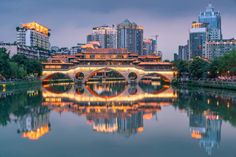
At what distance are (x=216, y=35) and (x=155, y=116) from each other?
170 meters

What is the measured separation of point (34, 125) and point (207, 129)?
7.29 metres

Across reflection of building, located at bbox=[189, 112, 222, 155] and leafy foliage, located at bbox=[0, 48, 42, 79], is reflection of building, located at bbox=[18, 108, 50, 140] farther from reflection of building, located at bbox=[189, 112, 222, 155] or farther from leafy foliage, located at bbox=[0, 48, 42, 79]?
leafy foliage, located at bbox=[0, 48, 42, 79]

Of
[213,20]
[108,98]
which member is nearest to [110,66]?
[108,98]

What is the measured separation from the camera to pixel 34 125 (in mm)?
16812

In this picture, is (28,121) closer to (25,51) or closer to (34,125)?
(34,125)

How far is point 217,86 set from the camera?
1768 inches

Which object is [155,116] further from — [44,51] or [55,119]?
[44,51]

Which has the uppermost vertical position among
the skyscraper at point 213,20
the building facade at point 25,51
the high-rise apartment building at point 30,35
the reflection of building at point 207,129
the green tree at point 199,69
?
the skyscraper at point 213,20

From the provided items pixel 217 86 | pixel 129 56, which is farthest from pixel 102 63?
pixel 217 86

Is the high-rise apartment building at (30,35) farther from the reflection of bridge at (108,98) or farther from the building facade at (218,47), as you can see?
the reflection of bridge at (108,98)

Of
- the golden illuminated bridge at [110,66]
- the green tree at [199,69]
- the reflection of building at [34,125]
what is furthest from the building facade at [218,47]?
the reflection of building at [34,125]

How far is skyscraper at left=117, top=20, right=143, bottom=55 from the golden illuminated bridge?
291ft

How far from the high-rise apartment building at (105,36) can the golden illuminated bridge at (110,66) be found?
102 meters

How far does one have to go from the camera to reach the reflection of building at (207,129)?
12.7 metres
